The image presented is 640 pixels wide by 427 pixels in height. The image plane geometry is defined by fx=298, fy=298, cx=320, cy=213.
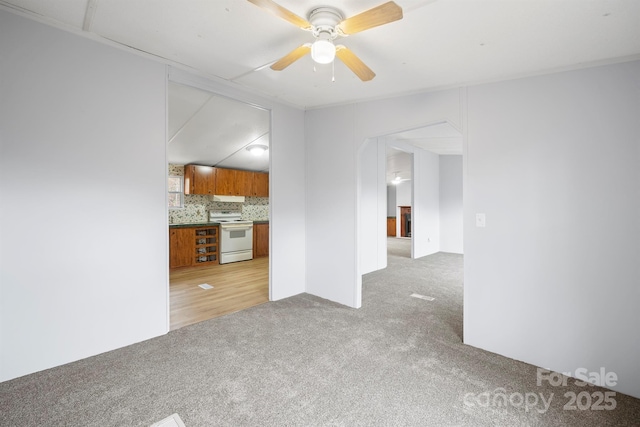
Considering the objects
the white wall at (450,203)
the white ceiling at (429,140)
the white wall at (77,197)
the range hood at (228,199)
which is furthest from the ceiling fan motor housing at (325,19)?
the white wall at (450,203)

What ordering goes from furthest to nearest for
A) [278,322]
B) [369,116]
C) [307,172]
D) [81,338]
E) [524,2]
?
[307,172] < [369,116] < [278,322] < [81,338] < [524,2]

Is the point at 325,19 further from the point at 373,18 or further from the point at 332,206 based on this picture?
the point at 332,206

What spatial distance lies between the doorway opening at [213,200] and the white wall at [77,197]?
53 cm

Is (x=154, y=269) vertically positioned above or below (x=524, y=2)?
below

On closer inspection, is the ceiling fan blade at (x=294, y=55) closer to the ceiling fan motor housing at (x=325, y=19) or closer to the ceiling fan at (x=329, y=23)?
the ceiling fan at (x=329, y=23)

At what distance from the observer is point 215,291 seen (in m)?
4.23

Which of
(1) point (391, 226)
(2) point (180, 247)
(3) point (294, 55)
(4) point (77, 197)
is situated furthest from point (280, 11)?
(1) point (391, 226)

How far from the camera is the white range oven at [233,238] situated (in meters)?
6.22

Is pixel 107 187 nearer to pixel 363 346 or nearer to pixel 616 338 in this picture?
pixel 363 346

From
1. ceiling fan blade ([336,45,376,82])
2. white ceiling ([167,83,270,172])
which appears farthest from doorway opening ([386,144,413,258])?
ceiling fan blade ([336,45,376,82])

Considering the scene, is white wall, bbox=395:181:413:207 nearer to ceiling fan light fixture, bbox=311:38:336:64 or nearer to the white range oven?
the white range oven

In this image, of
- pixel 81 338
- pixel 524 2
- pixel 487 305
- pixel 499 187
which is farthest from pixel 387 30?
pixel 81 338

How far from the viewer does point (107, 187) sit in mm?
2455

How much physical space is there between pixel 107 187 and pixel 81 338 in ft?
3.97
